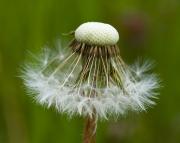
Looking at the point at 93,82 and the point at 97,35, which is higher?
the point at 97,35

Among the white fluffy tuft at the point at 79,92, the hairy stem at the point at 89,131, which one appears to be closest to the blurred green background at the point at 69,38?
the white fluffy tuft at the point at 79,92

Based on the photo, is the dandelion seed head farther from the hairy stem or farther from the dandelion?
the hairy stem

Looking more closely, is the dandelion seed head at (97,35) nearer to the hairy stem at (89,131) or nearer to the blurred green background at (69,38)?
the hairy stem at (89,131)

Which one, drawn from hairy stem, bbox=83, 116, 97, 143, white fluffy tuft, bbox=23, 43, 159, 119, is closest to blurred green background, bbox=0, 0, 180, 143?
white fluffy tuft, bbox=23, 43, 159, 119

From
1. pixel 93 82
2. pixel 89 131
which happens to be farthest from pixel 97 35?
pixel 89 131

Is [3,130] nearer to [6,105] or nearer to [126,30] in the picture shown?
[6,105]

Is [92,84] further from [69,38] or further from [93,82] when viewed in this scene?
[69,38]
